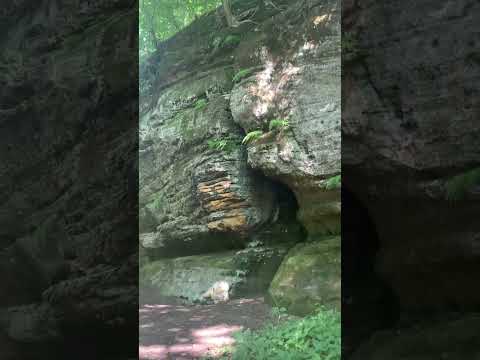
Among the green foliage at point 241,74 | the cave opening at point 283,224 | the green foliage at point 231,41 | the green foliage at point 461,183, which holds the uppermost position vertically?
the green foliage at point 231,41

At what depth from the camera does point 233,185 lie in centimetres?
559

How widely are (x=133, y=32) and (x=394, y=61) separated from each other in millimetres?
712

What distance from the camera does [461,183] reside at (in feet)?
2.73

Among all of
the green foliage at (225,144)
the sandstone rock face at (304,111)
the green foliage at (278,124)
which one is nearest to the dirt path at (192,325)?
the sandstone rock face at (304,111)

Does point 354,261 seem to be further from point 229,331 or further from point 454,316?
point 229,331

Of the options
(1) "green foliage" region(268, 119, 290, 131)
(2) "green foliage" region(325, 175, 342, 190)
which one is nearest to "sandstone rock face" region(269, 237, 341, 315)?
(2) "green foliage" region(325, 175, 342, 190)

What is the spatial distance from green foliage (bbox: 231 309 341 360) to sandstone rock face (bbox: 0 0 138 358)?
332cm

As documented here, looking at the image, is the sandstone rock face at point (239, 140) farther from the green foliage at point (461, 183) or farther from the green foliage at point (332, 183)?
the green foliage at point (461, 183)

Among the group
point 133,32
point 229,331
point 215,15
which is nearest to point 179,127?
point 215,15

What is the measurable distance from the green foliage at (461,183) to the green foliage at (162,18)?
A: 15.5 feet

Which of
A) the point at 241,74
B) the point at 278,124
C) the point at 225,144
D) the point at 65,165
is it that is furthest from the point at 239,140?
the point at 65,165

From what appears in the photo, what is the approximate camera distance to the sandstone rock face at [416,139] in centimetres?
83

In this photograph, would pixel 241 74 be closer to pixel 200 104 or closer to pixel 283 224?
pixel 200 104

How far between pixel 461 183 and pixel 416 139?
120 millimetres
